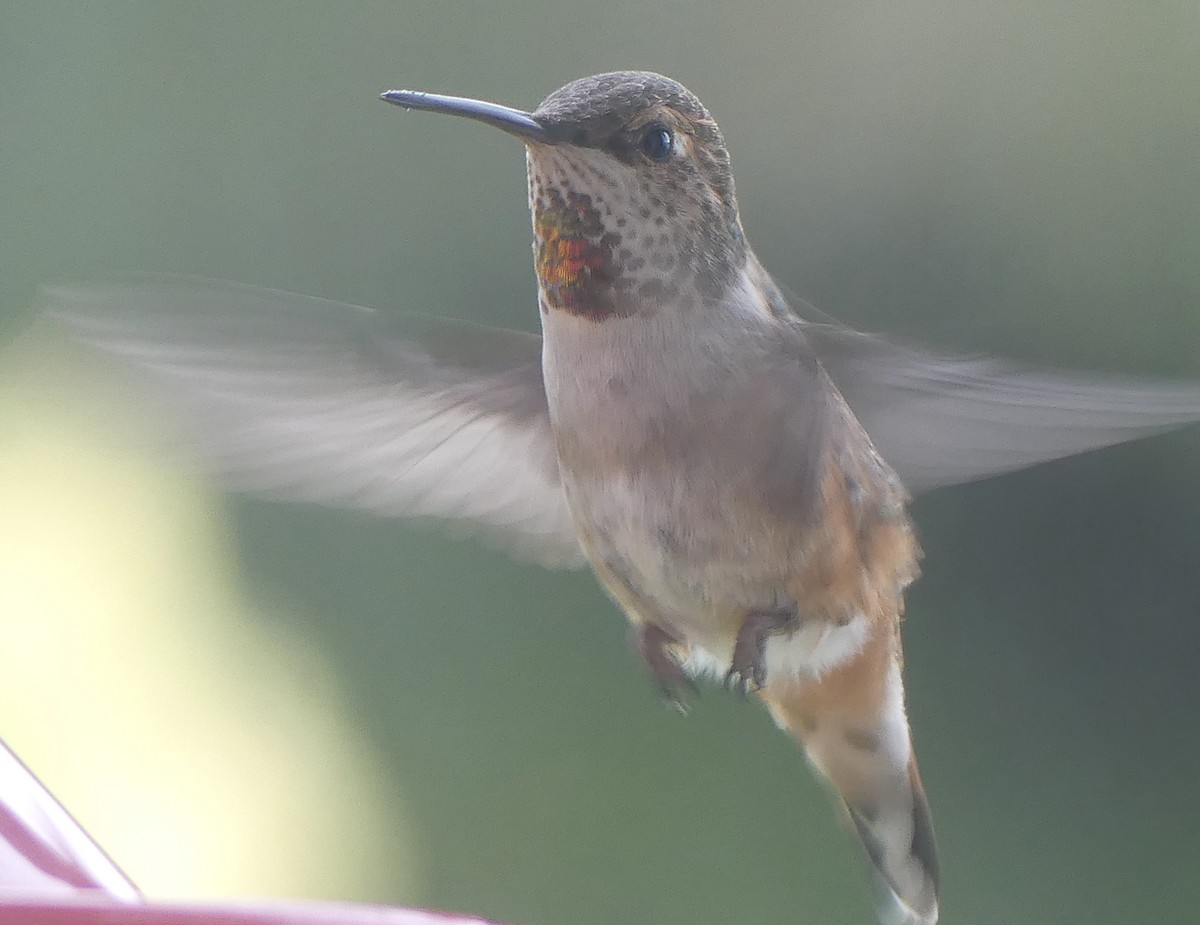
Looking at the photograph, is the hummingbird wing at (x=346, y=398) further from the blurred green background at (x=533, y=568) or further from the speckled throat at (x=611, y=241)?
the blurred green background at (x=533, y=568)

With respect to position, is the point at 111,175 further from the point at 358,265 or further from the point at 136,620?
the point at 136,620

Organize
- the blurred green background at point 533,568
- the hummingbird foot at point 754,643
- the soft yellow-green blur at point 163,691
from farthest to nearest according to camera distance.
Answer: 1. the soft yellow-green blur at point 163,691
2. the blurred green background at point 533,568
3. the hummingbird foot at point 754,643

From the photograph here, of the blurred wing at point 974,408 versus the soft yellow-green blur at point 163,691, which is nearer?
the blurred wing at point 974,408

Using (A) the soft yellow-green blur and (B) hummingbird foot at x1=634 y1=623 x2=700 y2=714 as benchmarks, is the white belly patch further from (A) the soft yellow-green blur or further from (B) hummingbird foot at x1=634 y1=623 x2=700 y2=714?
(A) the soft yellow-green blur

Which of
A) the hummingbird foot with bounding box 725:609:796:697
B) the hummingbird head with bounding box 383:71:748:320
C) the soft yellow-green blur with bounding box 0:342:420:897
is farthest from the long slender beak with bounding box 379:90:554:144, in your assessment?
the soft yellow-green blur with bounding box 0:342:420:897

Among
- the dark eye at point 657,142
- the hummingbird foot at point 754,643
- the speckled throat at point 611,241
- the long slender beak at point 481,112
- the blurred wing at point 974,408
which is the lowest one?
the hummingbird foot at point 754,643

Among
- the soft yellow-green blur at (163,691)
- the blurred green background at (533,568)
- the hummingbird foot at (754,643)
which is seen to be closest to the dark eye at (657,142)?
the hummingbird foot at (754,643)

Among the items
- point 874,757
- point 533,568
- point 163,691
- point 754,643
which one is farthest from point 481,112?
point 163,691
